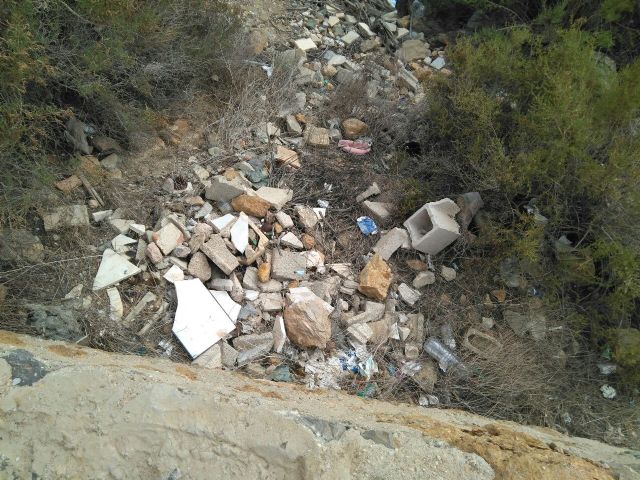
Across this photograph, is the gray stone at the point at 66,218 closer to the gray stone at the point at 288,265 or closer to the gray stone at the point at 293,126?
the gray stone at the point at 288,265

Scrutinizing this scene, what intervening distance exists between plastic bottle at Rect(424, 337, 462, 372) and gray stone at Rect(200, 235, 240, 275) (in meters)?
1.38

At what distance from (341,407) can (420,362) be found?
1.14 m

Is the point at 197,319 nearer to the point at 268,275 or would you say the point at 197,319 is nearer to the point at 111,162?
the point at 268,275

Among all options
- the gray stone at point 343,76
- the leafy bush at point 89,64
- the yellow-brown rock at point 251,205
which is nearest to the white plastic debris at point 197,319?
the yellow-brown rock at point 251,205

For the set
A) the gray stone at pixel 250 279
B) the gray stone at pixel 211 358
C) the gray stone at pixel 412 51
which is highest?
the gray stone at pixel 412 51

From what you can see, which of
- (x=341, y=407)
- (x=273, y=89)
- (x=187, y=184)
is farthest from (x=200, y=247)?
(x=273, y=89)

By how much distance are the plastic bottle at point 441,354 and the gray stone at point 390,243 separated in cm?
69

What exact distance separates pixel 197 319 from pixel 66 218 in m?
1.09

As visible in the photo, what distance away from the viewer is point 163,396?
162 centimetres

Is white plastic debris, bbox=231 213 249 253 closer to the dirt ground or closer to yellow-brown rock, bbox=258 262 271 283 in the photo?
yellow-brown rock, bbox=258 262 271 283

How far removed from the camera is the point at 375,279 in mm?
3168

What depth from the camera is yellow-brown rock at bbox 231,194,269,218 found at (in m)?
3.36

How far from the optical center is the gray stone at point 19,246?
8.99 ft

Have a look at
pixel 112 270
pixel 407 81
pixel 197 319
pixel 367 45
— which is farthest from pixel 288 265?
pixel 367 45
